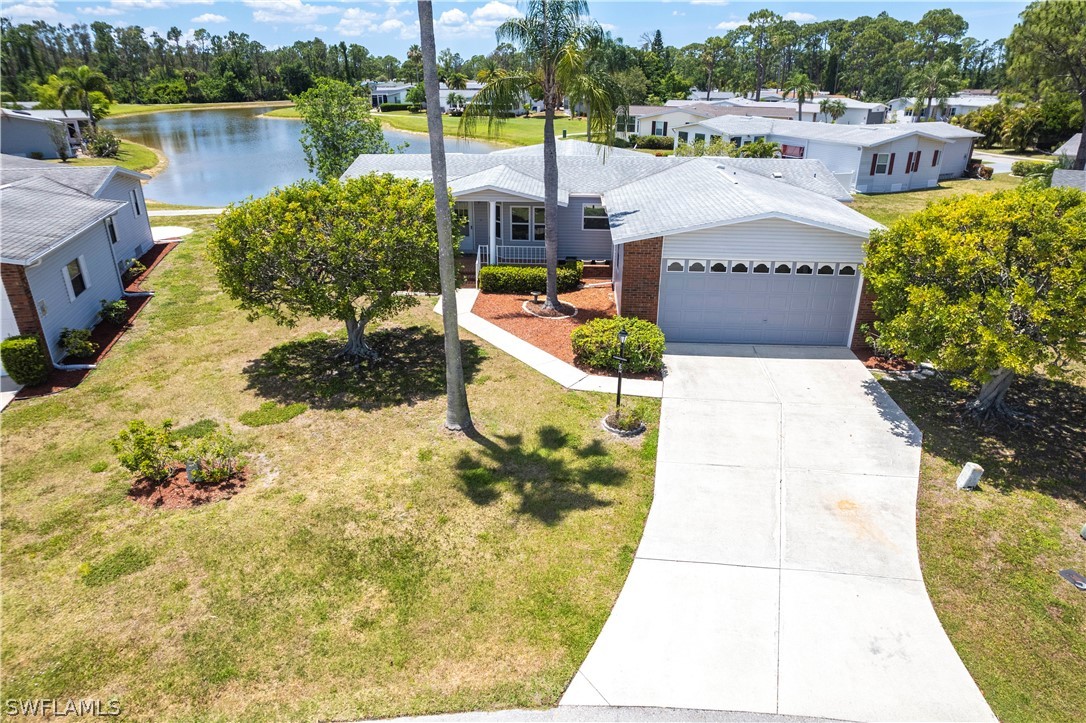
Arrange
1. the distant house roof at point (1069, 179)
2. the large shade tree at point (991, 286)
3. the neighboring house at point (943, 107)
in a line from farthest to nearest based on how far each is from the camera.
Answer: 1. the neighboring house at point (943, 107)
2. the distant house roof at point (1069, 179)
3. the large shade tree at point (991, 286)

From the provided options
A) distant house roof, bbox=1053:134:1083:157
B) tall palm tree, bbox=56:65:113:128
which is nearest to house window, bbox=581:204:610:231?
distant house roof, bbox=1053:134:1083:157

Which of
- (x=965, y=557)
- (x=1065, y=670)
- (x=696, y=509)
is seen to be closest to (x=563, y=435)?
(x=696, y=509)

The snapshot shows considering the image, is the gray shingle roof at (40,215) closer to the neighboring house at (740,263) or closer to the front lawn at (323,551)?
the front lawn at (323,551)

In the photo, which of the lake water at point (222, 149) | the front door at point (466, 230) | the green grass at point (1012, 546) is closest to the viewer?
the green grass at point (1012, 546)

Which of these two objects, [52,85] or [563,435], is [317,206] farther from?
[52,85]

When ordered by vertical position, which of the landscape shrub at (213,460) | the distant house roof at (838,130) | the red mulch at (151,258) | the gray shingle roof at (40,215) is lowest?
the landscape shrub at (213,460)

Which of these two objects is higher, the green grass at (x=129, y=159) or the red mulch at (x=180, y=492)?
the green grass at (x=129, y=159)

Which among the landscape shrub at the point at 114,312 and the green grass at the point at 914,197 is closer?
the landscape shrub at the point at 114,312

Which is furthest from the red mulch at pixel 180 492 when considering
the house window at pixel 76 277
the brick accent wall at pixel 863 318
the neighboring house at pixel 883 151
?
the neighboring house at pixel 883 151
